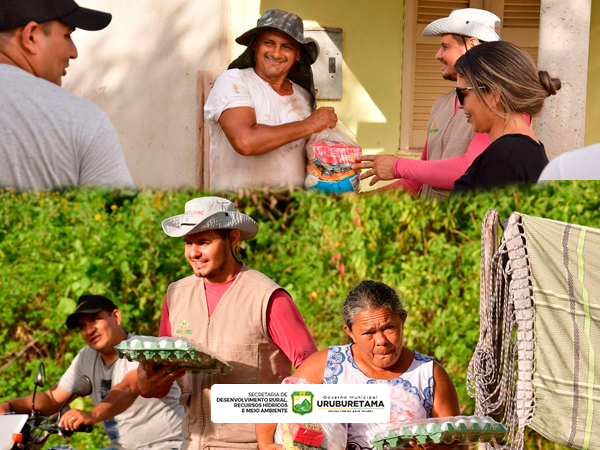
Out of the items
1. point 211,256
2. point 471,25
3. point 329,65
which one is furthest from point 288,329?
point 329,65

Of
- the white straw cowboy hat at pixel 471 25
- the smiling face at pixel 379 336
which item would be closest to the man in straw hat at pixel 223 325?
the smiling face at pixel 379 336

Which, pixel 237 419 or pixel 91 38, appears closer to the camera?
pixel 237 419

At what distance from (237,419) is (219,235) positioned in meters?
0.70

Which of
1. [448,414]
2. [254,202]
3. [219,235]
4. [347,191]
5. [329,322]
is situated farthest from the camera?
[329,322]

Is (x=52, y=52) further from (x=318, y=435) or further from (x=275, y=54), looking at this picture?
(x=318, y=435)

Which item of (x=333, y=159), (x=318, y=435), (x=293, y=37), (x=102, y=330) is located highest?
(x=293, y=37)

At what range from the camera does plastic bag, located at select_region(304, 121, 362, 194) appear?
149 inches

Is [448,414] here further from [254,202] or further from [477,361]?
[254,202]

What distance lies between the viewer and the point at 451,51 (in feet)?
12.3

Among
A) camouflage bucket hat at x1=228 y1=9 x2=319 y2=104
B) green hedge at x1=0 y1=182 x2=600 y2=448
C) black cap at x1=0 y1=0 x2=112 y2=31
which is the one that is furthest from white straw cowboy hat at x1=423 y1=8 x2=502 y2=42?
black cap at x1=0 y1=0 x2=112 y2=31

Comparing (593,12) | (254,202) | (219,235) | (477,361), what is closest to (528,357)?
(477,361)

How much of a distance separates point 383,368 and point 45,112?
53.0 inches

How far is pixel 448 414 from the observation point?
9.71 ft

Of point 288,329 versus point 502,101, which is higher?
point 502,101
